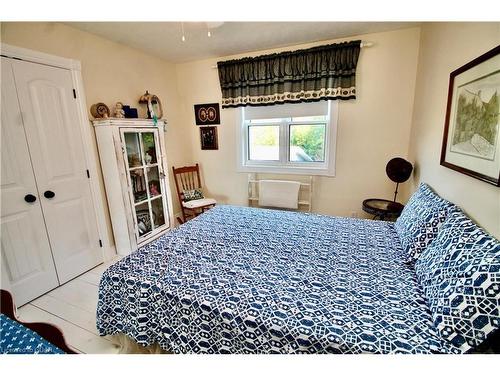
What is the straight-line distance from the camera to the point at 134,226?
2535mm

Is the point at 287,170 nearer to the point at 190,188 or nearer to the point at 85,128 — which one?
the point at 190,188

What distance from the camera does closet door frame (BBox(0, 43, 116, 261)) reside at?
178 cm

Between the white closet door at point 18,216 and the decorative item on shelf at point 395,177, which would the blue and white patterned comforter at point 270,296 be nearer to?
the decorative item on shelf at point 395,177

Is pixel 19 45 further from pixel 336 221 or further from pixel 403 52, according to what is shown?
pixel 403 52

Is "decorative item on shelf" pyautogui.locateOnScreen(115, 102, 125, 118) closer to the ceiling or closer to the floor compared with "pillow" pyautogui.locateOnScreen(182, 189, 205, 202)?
closer to the ceiling

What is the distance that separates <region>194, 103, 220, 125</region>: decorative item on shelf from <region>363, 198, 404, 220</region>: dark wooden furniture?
230 centimetres

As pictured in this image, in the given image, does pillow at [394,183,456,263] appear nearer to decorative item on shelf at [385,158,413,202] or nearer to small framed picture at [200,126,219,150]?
decorative item on shelf at [385,158,413,202]

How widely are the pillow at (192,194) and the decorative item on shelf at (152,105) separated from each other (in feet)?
3.60

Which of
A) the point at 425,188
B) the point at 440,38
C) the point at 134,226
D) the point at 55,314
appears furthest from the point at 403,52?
the point at 55,314

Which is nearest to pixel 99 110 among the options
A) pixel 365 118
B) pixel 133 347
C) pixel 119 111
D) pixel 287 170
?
pixel 119 111

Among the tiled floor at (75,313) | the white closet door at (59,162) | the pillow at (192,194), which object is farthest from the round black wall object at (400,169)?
the white closet door at (59,162)

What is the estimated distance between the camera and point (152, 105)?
113 inches

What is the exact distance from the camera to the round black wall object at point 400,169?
2.26 metres

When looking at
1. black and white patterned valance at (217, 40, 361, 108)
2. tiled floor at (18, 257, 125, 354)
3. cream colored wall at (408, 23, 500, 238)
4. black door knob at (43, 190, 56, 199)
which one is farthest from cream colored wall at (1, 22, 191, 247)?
cream colored wall at (408, 23, 500, 238)
